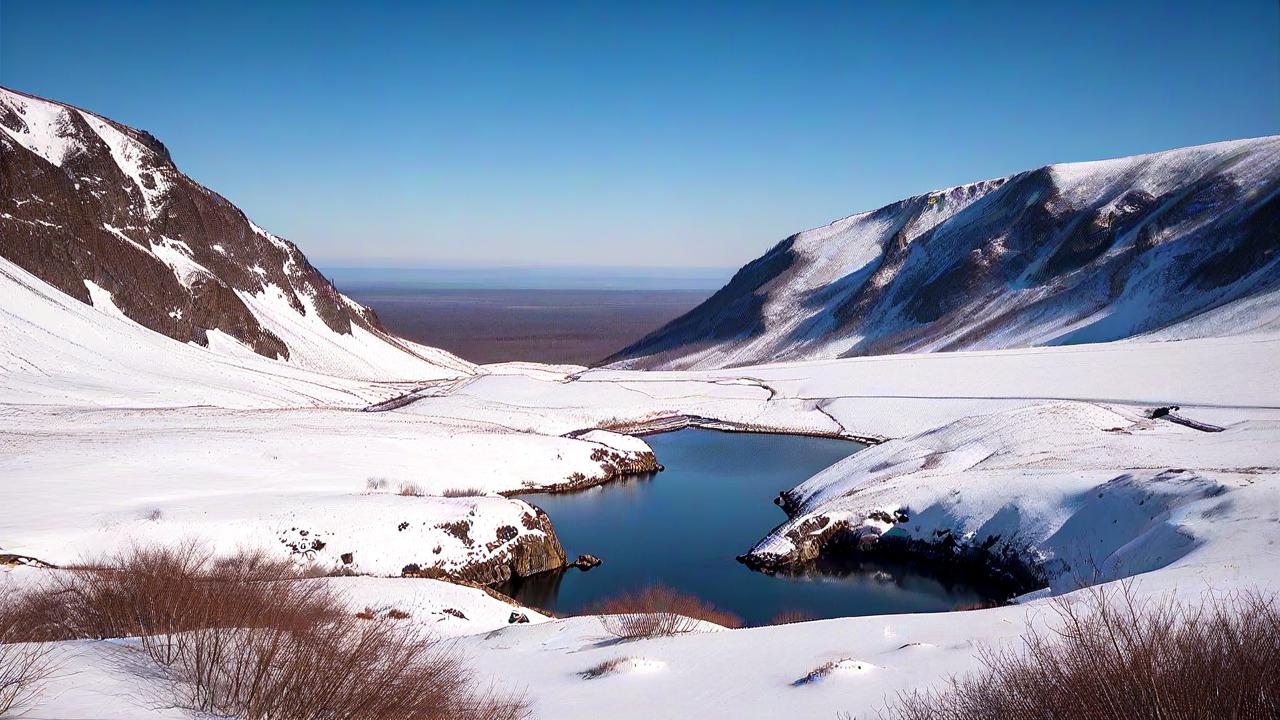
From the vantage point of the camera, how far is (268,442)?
36.4m

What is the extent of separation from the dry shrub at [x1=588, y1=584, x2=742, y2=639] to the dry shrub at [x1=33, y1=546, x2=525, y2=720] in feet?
13.5

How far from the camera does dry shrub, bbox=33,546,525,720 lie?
786 centimetres

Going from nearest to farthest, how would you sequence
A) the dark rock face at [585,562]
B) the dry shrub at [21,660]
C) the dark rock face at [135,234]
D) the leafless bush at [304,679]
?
the dry shrub at [21,660] → the leafless bush at [304,679] → the dark rock face at [585,562] → the dark rock face at [135,234]

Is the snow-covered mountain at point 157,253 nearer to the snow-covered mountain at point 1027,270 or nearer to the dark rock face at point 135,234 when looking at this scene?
the dark rock face at point 135,234

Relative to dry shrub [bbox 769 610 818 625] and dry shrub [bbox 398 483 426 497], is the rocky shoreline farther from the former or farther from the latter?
dry shrub [bbox 398 483 426 497]

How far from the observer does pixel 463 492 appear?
1388 inches

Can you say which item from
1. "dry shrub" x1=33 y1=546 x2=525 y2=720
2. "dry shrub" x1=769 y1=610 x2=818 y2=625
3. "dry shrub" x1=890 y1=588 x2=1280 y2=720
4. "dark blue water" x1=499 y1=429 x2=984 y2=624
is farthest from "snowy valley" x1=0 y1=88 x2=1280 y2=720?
"dry shrub" x1=769 y1=610 x2=818 y2=625

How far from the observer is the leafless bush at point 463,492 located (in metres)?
34.4

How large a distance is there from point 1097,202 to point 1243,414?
93.8 metres

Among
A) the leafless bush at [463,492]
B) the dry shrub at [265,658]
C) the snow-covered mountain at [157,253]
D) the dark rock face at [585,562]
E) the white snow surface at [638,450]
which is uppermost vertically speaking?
the snow-covered mountain at [157,253]

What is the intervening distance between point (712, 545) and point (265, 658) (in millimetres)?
25483

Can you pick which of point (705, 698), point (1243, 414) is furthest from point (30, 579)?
point (1243, 414)

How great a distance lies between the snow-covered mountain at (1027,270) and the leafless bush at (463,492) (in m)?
66.9

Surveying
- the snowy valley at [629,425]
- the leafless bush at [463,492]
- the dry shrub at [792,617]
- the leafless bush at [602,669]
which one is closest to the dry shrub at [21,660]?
the snowy valley at [629,425]
